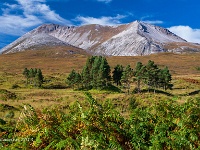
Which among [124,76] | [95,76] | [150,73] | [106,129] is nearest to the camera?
[106,129]

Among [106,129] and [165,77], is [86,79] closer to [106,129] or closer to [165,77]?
[165,77]

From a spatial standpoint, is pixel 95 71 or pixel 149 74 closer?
pixel 149 74

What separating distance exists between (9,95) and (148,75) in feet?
130

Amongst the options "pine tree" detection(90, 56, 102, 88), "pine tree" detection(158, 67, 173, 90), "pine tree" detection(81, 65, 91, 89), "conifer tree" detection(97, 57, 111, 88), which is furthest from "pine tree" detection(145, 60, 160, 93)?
"pine tree" detection(81, 65, 91, 89)

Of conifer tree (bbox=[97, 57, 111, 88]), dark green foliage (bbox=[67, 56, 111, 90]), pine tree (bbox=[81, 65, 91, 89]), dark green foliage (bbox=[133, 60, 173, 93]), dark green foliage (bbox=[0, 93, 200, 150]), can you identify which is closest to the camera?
dark green foliage (bbox=[0, 93, 200, 150])

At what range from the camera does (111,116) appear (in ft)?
19.7

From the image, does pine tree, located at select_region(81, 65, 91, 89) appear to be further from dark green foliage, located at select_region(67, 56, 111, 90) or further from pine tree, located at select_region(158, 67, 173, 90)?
pine tree, located at select_region(158, 67, 173, 90)

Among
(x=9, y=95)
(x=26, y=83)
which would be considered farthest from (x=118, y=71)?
(x=9, y=95)

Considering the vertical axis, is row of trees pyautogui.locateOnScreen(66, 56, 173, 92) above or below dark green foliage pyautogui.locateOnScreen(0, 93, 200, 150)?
below

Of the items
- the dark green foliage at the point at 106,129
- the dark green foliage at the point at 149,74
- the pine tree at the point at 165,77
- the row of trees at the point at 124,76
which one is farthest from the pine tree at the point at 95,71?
the dark green foliage at the point at 106,129

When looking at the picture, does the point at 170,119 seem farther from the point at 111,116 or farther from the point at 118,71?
the point at 118,71

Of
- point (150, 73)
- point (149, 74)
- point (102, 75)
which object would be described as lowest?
point (102, 75)

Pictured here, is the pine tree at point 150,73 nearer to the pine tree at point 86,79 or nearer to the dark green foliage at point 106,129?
the pine tree at point 86,79

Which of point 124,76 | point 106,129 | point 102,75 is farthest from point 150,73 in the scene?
point 106,129
